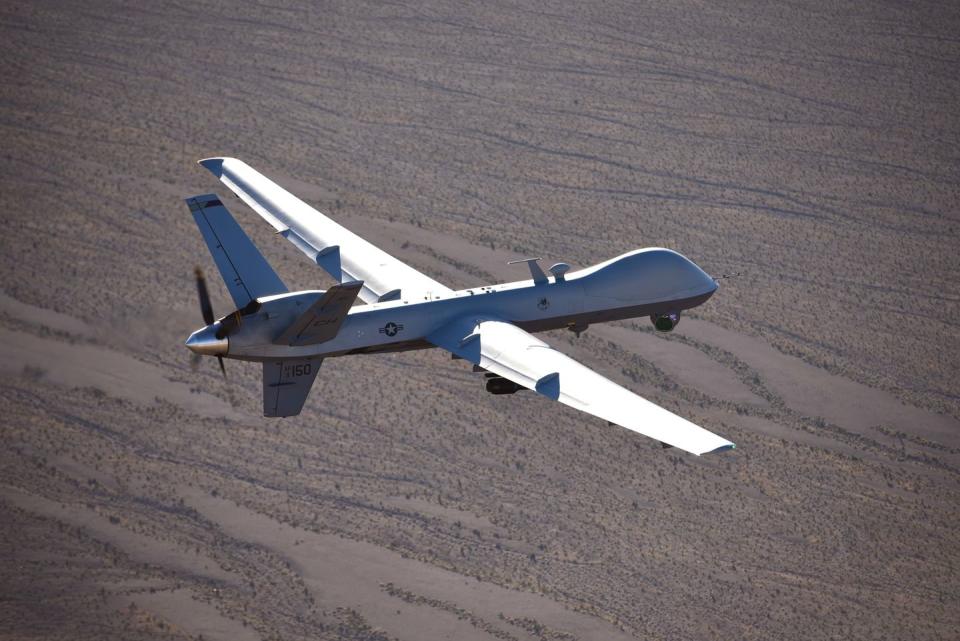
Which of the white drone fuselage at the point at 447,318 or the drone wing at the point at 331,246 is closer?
the white drone fuselage at the point at 447,318

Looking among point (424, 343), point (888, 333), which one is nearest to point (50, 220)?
point (424, 343)

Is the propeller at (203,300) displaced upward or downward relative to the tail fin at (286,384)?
upward

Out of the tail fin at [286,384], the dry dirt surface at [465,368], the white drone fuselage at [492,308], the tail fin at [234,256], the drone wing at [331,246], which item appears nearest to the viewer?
the white drone fuselage at [492,308]

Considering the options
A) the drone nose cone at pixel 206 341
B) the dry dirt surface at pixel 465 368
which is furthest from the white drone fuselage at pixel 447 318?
the dry dirt surface at pixel 465 368

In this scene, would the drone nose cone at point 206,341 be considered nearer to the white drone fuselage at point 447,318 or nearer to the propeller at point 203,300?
the white drone fuselage at point 447,318

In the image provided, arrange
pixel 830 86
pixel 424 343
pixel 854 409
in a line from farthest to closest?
pixel 830 86 < pixel 854 409 < pixel 424 343

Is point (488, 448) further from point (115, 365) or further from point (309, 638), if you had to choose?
point (115, 365)
